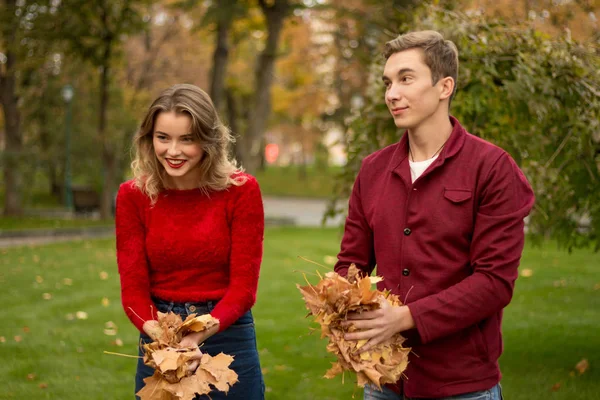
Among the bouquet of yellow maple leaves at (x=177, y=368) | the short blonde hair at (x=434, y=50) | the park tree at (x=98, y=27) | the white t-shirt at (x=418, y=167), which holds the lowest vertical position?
the bouquet of yellow maple leaves at (x=177, y=368)

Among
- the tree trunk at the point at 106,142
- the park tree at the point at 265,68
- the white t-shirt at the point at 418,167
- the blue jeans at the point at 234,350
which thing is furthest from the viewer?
the tree trunk at the point at 106,142

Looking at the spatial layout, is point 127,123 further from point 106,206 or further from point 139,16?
point 139,16

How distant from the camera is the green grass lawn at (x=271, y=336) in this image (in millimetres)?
5809

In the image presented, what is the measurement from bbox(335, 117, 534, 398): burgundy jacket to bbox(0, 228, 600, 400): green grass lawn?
82.6 inches

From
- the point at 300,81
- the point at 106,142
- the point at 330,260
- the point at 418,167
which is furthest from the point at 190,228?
the point at 300,81

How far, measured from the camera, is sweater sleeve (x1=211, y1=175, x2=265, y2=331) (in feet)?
9.89

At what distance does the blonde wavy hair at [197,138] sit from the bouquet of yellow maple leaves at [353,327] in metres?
0.99

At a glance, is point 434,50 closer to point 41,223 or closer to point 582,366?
point 582,366

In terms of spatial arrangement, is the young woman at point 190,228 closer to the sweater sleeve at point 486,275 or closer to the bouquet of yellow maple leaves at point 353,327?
the bouquet of yellow maple leaves at point 353,327

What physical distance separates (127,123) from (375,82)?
20819 millimetres

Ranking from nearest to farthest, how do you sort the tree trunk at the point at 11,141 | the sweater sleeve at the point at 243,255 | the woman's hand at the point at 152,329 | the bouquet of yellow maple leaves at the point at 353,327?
the bouquet of yellow maple leaves at the point at 353,327 → the woman's hand at the point at 152,329 → the sweater sleeve at the point at 243,255 → the tree trunk at the point at 11,141

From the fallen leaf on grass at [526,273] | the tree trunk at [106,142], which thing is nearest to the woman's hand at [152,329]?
the fallen leaf on grass at [526,273]

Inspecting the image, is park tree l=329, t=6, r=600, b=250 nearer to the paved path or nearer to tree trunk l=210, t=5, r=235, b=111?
the paved path

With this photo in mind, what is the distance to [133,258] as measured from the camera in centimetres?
311
